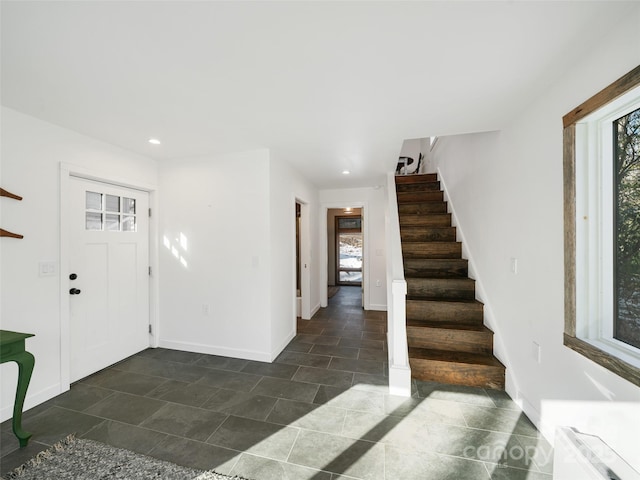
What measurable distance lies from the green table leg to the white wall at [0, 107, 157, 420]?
16.9 inches

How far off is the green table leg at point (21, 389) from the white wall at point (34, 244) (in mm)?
431

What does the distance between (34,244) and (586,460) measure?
3.76 metres

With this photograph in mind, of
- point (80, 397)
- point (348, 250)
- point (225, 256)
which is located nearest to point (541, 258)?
point (225, 256)

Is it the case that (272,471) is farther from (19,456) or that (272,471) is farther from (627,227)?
(627,227)

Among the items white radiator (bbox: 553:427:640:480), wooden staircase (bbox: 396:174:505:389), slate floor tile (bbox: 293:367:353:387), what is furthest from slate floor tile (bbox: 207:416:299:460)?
white radiator (bbox: 553:427:640:480)

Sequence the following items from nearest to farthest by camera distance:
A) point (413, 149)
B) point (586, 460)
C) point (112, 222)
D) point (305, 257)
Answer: point (586, 460), point (112, 222), point (305, 257), point (413, 149)

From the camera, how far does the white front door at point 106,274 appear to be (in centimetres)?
238

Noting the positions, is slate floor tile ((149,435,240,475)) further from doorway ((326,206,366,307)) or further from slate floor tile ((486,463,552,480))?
doorway ((326,206,366,307))

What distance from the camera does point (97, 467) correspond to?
1.46m

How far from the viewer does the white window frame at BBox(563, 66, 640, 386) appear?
131cm

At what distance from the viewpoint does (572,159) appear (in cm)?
142

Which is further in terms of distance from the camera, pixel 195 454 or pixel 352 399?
pixel 352 399

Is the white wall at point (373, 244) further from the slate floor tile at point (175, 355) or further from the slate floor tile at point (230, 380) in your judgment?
the slate floor tile at point (175, 355)

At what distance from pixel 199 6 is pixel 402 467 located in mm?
2607
